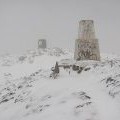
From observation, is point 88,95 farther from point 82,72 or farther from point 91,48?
point 91,48

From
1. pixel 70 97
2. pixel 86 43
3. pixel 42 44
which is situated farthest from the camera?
pixel 42 44

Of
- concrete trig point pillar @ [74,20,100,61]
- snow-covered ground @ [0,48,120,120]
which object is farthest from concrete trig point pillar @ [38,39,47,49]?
snow-covered ground @ [0,48,120,120]

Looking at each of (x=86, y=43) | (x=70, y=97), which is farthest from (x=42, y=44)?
(x=70, y=97)

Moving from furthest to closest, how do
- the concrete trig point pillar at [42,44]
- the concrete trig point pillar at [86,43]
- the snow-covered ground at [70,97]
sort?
1. the concrete trig point pillar at [42,44]
2. the concrete trig point pillar at [86,43]
3. the snow-covered ground at [70,97]

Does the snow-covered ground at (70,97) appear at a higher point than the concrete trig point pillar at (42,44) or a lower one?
lower

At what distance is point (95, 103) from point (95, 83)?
2407mm

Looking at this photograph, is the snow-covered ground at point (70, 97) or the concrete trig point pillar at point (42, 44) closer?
the snow-covered ground at point (70, 97)

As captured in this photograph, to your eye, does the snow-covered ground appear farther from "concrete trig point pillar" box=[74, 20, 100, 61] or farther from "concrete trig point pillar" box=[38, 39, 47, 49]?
"concrete trig point pillar" box=[38, 39, 47, 49]

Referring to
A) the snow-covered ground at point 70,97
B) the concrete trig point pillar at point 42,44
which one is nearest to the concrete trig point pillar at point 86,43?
the snow-covered ground at point 70,97

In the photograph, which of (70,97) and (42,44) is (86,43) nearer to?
(70,97)

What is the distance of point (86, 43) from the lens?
17.3 m

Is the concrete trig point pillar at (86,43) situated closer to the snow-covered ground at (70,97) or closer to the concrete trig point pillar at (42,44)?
the snow-covered ground at (70,97)

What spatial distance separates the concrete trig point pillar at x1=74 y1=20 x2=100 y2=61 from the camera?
56.5 ft

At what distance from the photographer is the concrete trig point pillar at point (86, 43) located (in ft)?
56.5
